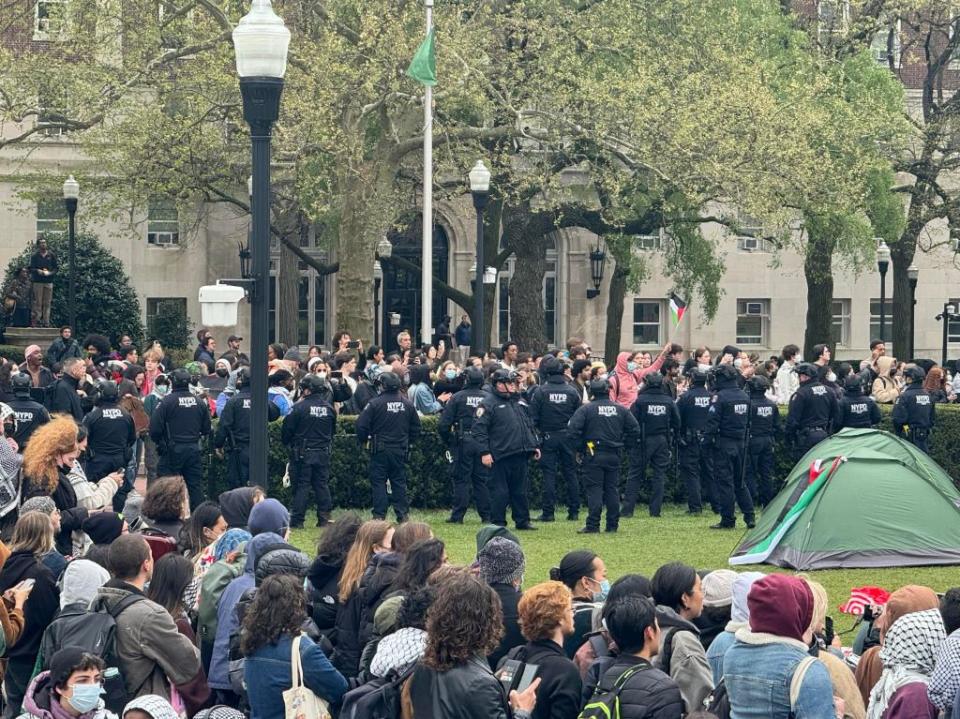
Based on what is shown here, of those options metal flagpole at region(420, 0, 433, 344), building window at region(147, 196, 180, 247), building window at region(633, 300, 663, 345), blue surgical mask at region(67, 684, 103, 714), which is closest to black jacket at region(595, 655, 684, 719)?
blue surgical mask at region(67, 684, 103, 714)

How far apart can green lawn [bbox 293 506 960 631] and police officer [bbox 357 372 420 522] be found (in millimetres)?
679

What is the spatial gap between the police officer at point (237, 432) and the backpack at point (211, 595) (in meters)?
8.76

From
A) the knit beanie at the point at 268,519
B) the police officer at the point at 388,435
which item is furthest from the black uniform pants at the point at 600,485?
the knit beanie at the point at 268,519

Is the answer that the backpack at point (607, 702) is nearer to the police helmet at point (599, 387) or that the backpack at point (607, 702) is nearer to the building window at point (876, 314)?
the police helmet at point (599, 387)

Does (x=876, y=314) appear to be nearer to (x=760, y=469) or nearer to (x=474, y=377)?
(x=760, y=469)

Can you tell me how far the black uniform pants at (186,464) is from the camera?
17.4 meters

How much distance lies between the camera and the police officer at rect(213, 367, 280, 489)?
17656 mm

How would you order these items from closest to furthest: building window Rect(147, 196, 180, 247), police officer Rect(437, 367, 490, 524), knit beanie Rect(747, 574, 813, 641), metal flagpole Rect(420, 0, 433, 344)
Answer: knit beanie Rect(747, 574, 813, 641) → police officer Rect(437, 367, 490, 524) → metal flagpole Rect(420, 0, 433, 344) → building window Rect(147, 196, 180, 247)

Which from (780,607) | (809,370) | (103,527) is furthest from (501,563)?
(809,370)

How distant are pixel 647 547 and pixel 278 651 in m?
9.58

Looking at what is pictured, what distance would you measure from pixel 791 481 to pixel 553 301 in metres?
29.1

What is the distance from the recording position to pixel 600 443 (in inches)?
690

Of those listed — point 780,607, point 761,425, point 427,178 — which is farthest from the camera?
point 427,178

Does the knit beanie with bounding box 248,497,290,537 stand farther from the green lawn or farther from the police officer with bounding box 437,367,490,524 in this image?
the police officer with bounding box 437,367,490,524
